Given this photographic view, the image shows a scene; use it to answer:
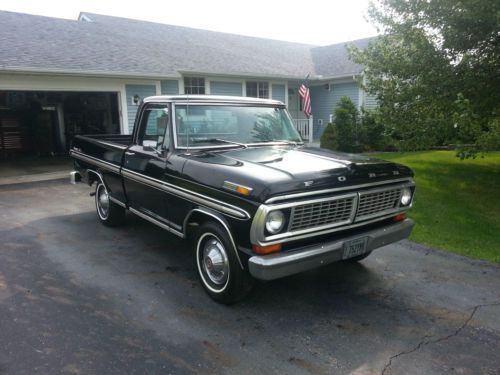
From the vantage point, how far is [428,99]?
28.8ft

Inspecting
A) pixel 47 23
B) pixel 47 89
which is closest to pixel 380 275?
pixel 47 89

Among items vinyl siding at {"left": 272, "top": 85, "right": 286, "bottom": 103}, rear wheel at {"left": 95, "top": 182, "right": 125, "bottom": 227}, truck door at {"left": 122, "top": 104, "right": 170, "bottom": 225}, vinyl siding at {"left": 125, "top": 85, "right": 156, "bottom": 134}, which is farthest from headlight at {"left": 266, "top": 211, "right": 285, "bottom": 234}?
vinyl siding at {"left": 272, "top": 85, "right": 286, "bottom": 103}

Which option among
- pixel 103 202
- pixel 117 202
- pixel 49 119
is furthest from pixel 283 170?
pixel 49 119

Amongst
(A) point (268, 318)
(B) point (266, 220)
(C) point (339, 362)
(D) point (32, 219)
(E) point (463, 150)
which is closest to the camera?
(C) point (339, 362)

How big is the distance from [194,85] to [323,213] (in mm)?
13489

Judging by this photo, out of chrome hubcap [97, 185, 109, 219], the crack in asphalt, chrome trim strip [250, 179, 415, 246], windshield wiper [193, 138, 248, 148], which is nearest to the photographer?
the crack in asphalt

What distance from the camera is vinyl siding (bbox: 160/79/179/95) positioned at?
1475 centimetres

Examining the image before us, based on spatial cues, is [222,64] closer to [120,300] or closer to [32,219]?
[32,219]

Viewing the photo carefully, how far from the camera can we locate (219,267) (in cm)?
407

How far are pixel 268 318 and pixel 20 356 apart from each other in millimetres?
2042

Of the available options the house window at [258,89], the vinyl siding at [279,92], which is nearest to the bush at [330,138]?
the house window at [258,89]

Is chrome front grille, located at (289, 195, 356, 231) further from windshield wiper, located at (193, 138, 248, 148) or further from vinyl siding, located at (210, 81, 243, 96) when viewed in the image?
vinyl siding, located at (210, 81, 243, 96)

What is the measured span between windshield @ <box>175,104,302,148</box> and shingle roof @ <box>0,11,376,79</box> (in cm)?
825

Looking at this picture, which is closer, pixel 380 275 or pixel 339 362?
pixel 339 362
